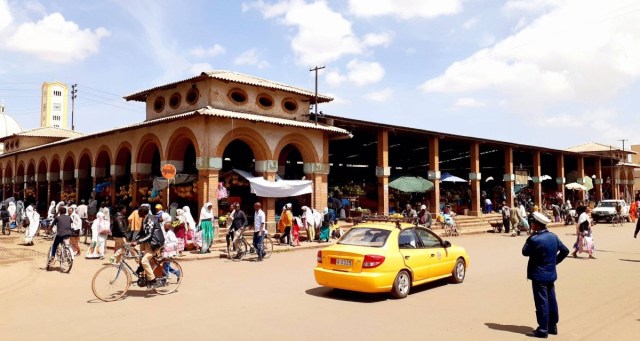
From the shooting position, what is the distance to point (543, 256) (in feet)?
20.3

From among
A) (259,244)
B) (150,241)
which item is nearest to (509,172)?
(259,244)

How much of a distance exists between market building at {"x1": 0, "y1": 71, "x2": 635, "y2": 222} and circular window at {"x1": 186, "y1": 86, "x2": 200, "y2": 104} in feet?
0.19

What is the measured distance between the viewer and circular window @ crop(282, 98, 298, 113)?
2054cm

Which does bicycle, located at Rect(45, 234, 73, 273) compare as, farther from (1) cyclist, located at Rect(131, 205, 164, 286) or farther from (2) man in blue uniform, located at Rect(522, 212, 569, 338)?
(2) man in blue uniform, located at Rect(522, 212, 569, 338)

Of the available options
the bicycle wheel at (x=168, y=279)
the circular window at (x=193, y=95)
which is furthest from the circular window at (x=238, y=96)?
the bicycle wheel at (x=168, y=279)

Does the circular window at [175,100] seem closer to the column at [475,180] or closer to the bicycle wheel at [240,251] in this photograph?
the bicycle wheel at [240,251]

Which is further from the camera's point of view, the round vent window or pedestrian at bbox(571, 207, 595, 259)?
the round vent window

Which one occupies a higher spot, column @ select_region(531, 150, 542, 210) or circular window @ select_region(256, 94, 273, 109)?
circular window @ select_region(256, 94, 273, 109)

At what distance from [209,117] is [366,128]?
8.91 meters

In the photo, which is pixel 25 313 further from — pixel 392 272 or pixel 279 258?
pixel 279 258

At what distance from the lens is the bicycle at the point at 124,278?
26.5ft

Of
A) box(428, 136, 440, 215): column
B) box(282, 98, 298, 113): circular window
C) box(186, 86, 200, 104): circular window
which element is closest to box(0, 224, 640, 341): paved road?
box(186, 86, 200, 104): circular window

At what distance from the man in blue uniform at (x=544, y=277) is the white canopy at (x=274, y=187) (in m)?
12.6

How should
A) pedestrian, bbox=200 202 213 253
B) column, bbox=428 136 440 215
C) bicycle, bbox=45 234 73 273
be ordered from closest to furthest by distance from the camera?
bicycle, bbox=45 234 73 273 → pedestrian, bbox=200 202 213 253 → column, bbox=428 136 440 215
